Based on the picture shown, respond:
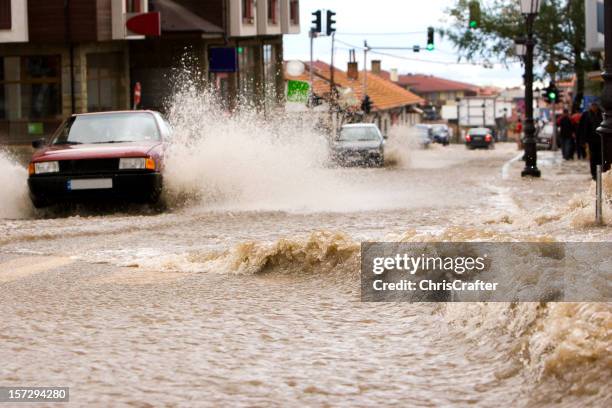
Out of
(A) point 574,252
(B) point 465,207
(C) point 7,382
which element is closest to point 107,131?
(B) point 465,207

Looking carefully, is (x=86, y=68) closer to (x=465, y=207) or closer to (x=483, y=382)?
(x=465, y=207)

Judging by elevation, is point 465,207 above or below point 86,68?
below

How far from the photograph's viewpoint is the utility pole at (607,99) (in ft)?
41.9

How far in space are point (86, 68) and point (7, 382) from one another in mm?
34172

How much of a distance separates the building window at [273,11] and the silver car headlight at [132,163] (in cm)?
3927

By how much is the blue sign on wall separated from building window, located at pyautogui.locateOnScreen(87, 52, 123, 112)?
4132mm

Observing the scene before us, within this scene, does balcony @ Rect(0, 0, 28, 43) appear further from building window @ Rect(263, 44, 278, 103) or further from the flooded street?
the flooded street

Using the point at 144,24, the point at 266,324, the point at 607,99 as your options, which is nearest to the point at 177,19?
the point at 144,24

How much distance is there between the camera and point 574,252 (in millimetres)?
8734

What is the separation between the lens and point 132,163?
53.8ft

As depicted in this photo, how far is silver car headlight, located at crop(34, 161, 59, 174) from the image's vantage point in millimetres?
16469

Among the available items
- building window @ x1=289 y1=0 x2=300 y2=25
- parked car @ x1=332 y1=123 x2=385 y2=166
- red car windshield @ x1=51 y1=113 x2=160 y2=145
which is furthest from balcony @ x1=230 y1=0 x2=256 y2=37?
red car windshield @ x1=51 y1=113 x2=160 y2=145

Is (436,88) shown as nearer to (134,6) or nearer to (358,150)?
(134,6)

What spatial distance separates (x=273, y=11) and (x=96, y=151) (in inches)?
1591
